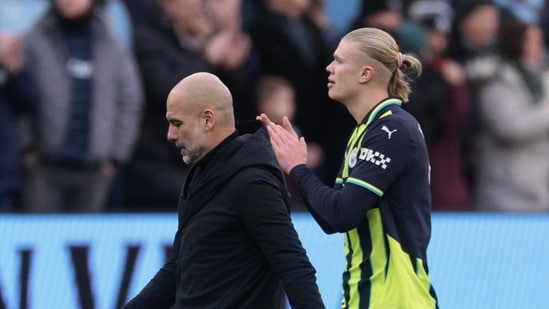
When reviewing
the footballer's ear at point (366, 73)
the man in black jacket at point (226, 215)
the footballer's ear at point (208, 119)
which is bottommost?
the man in black jacket at point (226, 215)

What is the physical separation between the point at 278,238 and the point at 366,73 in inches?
29.6

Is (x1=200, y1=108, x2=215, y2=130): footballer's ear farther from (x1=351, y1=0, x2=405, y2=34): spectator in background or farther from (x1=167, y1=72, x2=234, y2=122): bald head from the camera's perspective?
(x1=351, y1=0, x2=405, y2=34): spectator in background

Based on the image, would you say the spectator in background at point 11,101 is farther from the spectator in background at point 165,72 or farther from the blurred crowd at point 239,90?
the spectator in background at point 165,72

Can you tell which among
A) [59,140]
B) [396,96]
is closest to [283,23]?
[59,140]

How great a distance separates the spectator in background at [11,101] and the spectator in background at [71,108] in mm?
123

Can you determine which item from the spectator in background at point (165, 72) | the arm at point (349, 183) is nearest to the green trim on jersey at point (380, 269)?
the arm at point (349, 183)

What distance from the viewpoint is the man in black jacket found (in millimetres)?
4895

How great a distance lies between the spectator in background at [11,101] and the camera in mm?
9336

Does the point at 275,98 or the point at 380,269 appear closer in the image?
the point at 380,269

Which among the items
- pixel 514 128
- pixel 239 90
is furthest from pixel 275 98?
pixel 514 128

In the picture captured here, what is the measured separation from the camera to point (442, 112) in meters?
10.7

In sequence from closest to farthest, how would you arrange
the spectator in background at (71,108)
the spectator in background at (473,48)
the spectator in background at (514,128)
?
1. the spectator in background at (71,108)
2. the spectator in background at (514,128)
3. the spectator in background at (473,48)

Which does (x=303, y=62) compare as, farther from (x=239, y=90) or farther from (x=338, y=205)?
(x=338, y=205)

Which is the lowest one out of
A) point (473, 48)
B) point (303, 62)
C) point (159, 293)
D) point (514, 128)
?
point (159, 293)
